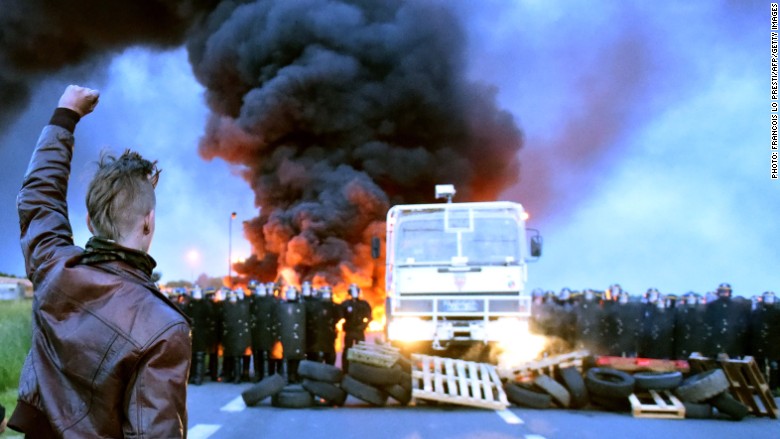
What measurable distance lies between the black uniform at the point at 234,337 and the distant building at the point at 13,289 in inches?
125

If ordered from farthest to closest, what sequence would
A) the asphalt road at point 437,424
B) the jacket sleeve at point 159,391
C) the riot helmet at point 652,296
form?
the riot helmet at point 652,296 < the asphalt road at point 437,424 < the jacket sleeve at point 159,391

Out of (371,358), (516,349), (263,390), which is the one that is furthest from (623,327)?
(263,390)

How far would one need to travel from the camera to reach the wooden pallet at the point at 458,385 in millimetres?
8977

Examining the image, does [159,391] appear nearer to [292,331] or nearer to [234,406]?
[234,406]

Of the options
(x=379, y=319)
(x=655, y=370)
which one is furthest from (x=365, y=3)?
(x=655, y=370)

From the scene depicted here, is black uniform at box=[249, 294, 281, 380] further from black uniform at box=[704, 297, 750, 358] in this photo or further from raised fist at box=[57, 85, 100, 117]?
raised fist at box=[57, 85, 100, 117]

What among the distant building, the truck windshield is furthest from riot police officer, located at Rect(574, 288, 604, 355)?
the distant building

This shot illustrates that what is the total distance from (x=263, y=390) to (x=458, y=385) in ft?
9.68

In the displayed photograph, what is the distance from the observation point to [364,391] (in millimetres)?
9242

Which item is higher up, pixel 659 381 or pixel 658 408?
pixel 659 381

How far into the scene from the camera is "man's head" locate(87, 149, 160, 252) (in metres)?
1.78

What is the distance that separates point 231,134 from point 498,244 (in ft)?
91.9

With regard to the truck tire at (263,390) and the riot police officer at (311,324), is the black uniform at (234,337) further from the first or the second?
the truck tire at (263,390)

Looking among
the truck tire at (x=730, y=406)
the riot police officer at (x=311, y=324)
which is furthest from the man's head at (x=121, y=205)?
the riot police officer at (x=311, y=324)
